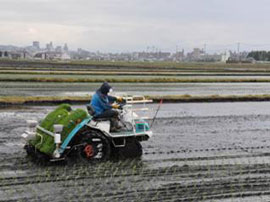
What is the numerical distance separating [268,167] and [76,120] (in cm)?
460

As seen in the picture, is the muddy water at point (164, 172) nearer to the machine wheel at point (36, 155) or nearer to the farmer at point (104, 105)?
the machine wheel at point (36, 155)

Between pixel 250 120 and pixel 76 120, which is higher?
pixel 76 120

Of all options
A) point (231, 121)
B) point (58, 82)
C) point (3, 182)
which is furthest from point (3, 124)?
point (58, 82)

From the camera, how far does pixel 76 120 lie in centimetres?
926

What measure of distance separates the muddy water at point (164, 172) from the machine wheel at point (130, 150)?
10.2 inches

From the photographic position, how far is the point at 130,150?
1023cm

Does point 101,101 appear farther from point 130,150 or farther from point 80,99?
point 80,99

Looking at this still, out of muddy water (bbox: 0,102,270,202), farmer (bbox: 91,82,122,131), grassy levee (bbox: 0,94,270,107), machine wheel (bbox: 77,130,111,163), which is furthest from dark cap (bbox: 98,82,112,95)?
grassy levee (bbox: 0,94,270,107)

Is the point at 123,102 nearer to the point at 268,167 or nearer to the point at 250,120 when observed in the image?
the point at 268,167

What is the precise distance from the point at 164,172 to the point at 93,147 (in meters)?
1.67

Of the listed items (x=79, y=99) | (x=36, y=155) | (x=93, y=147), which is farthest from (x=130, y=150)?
(x=79, y=99)

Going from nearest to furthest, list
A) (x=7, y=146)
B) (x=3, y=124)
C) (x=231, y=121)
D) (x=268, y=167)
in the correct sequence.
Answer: (x=268, y=167), (x=7, y=146), (x=3, y=124), (x=231, y=121)

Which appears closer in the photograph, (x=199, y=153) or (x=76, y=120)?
(x=76, y=120)

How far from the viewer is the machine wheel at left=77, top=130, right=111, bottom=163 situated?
938 centimetres
